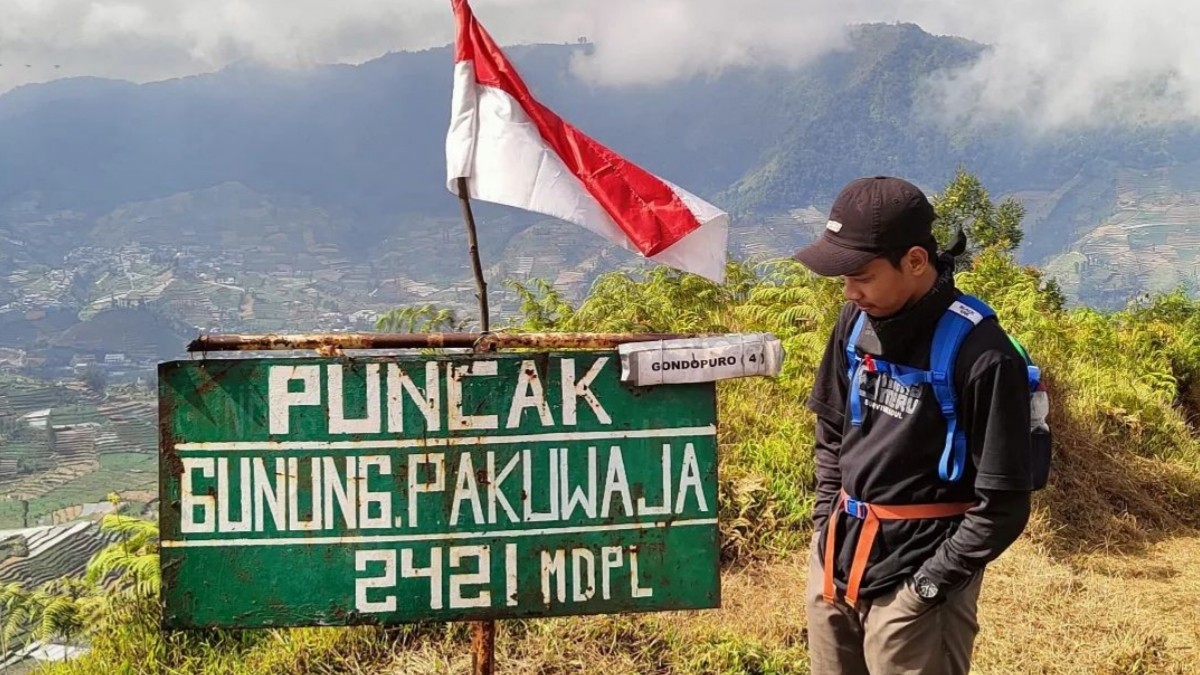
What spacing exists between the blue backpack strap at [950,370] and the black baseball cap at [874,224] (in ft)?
0.53

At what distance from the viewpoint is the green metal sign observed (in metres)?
2.09

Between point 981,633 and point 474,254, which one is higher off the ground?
point 474,254

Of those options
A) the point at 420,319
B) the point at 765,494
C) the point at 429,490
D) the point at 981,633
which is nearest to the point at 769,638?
the point at 981,633

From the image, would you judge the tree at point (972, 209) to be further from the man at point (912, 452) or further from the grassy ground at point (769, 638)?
the man at point (912, 452)

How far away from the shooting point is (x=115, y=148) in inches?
5103

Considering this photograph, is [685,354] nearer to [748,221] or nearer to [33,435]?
[33,435]

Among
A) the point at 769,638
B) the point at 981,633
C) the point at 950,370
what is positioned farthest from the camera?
the point at 981,633

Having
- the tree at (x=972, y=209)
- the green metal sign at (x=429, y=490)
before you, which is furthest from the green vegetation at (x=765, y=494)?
the tree at (x=972, y=209)

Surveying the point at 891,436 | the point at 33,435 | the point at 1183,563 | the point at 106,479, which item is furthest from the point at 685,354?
the point at 33,435

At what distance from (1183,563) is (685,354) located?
4059 millimetres

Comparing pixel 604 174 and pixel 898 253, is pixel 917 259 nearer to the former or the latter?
pixel 898 253

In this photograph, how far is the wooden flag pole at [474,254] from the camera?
7.53ft

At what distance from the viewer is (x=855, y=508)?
6.19 ft

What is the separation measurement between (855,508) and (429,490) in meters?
0.97
